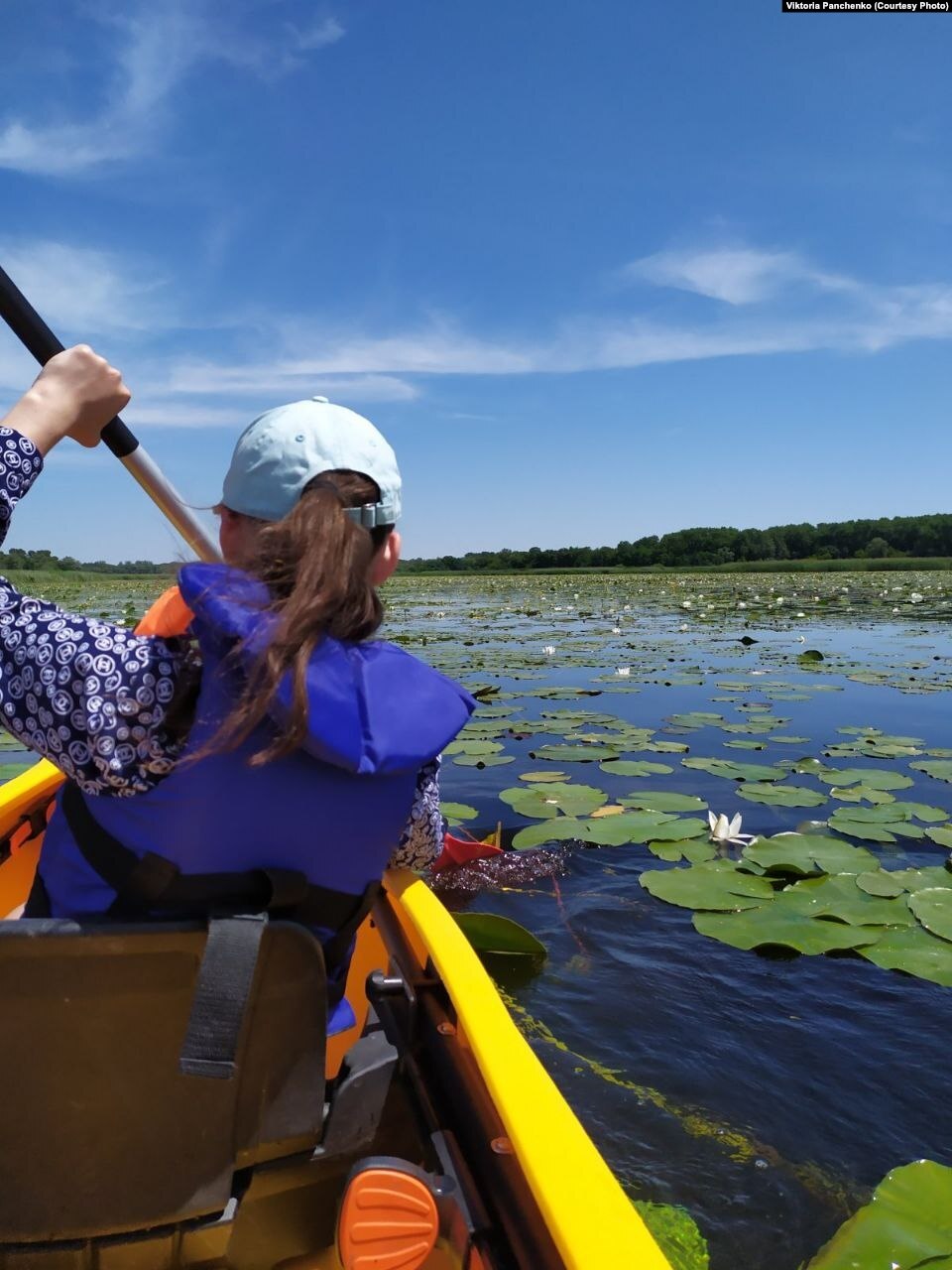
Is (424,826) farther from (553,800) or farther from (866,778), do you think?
(866,778)

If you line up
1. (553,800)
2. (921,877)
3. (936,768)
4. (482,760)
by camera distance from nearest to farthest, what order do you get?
1. (921,877)
2. (553,800)
3. (936,768)
4. (482,760)

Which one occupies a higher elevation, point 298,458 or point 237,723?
point 298,458

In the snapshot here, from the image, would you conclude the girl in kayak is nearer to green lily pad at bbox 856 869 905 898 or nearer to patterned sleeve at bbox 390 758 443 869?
patterned sleeve at bbox 390 758 443 869

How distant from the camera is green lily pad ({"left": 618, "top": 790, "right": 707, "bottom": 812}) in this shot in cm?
396

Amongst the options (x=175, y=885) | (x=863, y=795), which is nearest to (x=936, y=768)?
(x=863, y=795)

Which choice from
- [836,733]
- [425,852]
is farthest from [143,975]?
[836,733]

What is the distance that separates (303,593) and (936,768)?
14.7 ft

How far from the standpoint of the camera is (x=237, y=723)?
A: 0.89 metres

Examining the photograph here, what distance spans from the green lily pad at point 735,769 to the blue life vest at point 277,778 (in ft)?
12.5

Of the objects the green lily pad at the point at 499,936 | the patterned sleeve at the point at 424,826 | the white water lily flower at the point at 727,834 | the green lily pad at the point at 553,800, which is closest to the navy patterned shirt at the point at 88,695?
the patterned sleeve at the point at 424,826

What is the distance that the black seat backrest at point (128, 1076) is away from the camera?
912mm

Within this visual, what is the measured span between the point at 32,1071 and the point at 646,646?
9.29m

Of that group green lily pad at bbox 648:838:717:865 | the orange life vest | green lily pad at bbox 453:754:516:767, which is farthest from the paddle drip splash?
the orange life vest

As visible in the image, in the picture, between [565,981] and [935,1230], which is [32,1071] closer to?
[935,1230]
